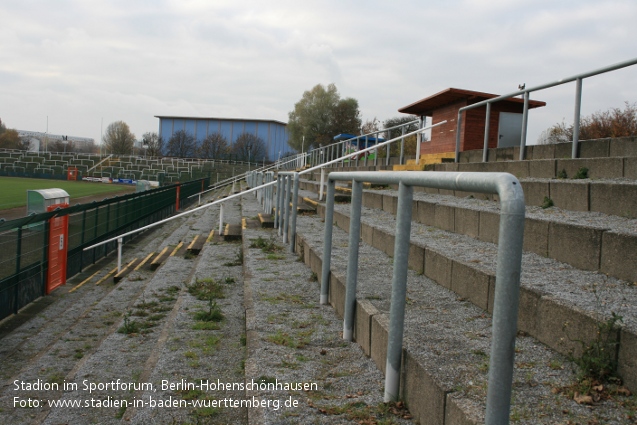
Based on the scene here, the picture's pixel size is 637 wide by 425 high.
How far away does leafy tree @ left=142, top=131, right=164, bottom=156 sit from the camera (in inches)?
3442

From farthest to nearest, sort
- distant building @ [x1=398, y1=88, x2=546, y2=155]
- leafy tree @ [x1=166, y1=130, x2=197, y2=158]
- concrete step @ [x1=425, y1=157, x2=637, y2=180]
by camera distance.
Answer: leafy tree @ [x1=166, y1=130, x2=197, y2=158], distant building @ [x1=398, y1=88, x2=546, y2=155], concrete step @ [x1=425, y1=157, x2=637, y2=180]

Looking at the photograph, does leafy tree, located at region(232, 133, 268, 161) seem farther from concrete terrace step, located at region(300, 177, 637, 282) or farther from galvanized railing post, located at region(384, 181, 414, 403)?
galvanized railing post, located at region(384, 181, 414, 403)

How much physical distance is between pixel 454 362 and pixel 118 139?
9978 centimetres

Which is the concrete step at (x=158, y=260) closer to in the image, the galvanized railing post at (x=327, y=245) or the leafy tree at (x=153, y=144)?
the galvanized railing post at (x=327, y=245)

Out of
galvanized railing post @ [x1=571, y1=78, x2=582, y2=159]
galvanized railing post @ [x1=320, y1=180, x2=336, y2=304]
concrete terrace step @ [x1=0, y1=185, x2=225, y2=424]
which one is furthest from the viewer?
galvanized railing post @ [x1=571, y1=78, x2=582, y2=159]

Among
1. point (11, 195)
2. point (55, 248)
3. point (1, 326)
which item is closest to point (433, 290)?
point (1, 326)

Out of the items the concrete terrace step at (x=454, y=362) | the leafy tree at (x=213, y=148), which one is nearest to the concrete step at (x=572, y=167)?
the concrete terrace step at (x=454, y=362)

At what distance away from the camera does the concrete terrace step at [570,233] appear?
3111 millimetres

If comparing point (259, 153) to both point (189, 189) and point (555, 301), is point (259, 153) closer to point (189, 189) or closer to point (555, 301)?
point (189, 189)

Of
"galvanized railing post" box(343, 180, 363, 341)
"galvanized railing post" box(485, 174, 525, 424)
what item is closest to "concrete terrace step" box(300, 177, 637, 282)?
"galvanized railing post" box(343, 180, 363, 341)

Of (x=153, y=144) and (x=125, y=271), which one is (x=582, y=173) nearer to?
(x=125, y=271)

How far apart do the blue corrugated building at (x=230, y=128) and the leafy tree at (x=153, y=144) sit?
3.05 meters

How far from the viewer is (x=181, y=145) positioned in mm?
88125

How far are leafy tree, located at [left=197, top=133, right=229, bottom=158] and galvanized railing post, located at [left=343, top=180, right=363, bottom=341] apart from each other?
83.6 m
